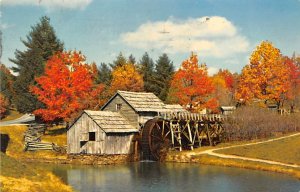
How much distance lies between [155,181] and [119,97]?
17.6m

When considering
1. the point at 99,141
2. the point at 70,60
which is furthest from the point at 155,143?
the point at 70,60

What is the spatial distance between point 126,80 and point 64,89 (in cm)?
1616

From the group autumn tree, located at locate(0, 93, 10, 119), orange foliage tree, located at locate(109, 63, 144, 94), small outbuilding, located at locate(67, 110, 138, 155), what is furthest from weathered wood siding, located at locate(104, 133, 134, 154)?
autumn tree, located at locate(0, 93, 10, 119)

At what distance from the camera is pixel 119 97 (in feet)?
155

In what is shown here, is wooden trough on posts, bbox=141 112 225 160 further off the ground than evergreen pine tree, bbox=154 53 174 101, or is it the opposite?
evergreen pine tree, bbox=154 53 174 101

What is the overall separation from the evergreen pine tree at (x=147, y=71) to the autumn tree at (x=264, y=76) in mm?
17050

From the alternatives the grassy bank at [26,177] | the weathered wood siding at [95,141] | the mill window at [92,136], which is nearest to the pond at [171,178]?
the grassy bank at [26,177]

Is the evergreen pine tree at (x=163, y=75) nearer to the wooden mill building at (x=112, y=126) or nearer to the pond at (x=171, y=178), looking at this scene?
the wooden mill building at (x=112, y=126)

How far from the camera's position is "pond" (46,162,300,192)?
Result: 28.3 m

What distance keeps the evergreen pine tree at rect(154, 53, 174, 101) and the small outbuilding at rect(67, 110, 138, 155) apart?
2485cm

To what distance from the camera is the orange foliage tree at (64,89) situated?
160ft

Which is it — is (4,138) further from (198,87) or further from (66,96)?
(198,87)

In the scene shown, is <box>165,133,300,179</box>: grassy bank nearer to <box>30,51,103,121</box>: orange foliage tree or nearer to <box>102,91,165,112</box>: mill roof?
<box>102,91,165,112</box>: mill roof

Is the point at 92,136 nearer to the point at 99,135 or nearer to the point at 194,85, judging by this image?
the point at 99,135
